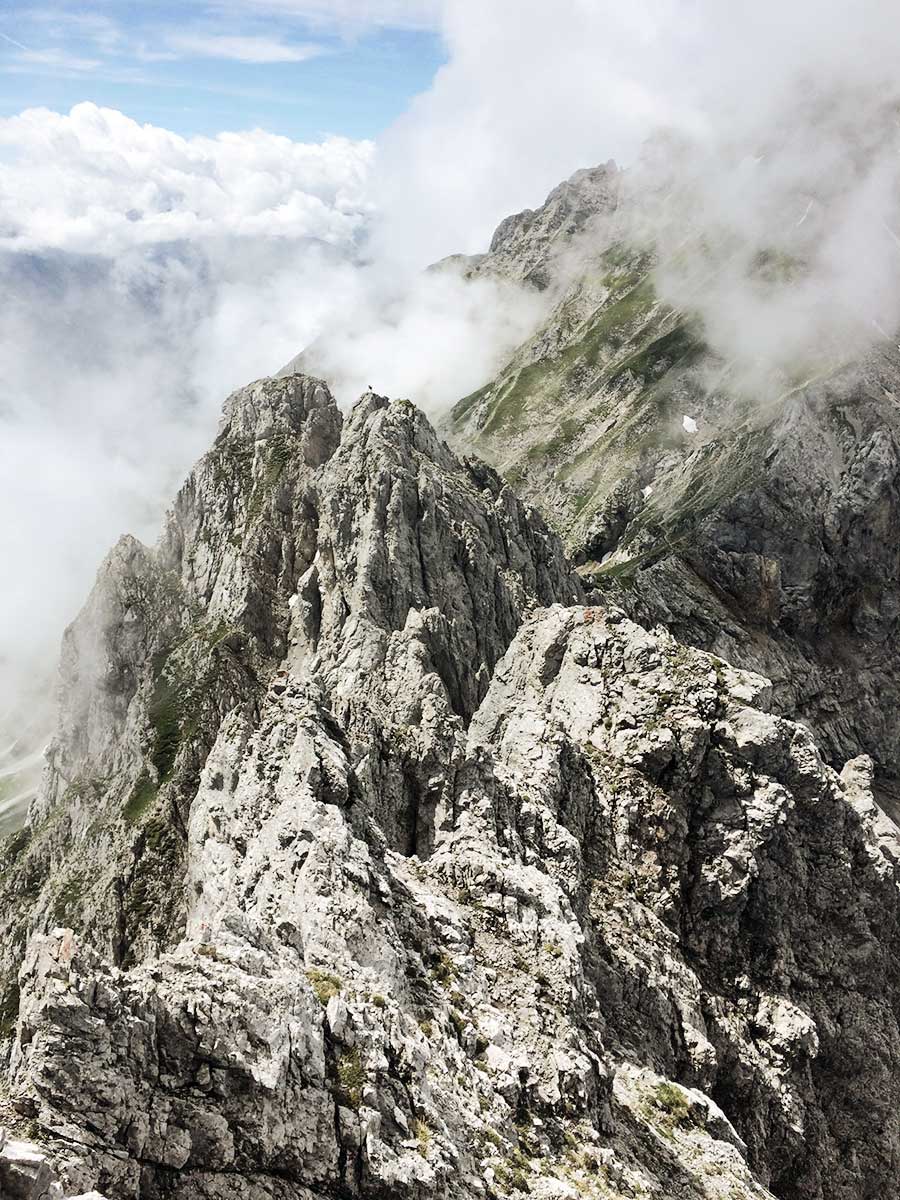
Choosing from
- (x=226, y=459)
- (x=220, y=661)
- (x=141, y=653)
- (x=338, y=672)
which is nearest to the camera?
(x=338, y=672)

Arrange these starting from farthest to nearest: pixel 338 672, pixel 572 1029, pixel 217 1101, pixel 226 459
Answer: pixel 226 459, pixel 338 672, pixel 572 1029, pixel 217 1101

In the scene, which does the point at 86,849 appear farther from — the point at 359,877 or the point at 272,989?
the point at 272,989

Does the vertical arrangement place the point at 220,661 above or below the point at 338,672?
above

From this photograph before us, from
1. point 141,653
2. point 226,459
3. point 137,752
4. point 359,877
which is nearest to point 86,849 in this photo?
point 137,752

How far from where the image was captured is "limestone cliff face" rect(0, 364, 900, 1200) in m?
21.6

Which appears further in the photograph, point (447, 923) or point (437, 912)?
point (437, 912)

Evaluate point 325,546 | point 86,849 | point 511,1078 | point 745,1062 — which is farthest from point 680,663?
point 86,849

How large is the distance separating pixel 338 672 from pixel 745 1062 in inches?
1919

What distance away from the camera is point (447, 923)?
3544cm

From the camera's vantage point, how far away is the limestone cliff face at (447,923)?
21.6m

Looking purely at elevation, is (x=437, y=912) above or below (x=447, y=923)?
above

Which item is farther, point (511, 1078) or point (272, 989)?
point (511, 1078)

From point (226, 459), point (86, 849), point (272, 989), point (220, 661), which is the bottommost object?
point (272, 989)

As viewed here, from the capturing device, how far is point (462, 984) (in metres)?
33.1
